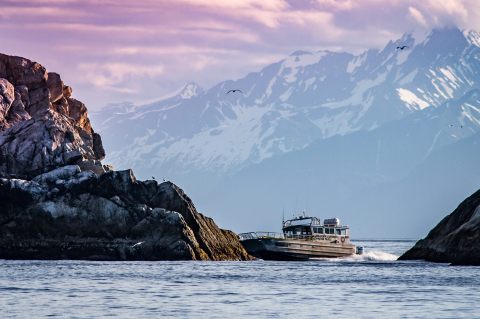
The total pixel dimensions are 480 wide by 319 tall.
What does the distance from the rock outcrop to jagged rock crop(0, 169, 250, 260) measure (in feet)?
90.1

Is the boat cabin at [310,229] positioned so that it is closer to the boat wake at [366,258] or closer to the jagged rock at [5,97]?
the boat wake at [366,258]

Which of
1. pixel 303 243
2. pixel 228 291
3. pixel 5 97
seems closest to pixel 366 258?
pixel 303 243

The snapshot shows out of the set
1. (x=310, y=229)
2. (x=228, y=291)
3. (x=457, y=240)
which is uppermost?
(x=310, y=229)

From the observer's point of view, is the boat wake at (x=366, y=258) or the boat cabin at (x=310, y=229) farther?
the boat wake at (x=366, y=258)

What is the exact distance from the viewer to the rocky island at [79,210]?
155875 mm

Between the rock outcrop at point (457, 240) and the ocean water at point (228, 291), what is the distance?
286cm

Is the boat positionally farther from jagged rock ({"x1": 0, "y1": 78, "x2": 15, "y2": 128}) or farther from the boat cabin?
jagged rock ({"x1": 0, "y1": 78, "x2": 15, "y2": 128})

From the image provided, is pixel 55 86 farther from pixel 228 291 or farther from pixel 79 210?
pixel 228 291

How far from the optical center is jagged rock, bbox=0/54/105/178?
16575 centimetres

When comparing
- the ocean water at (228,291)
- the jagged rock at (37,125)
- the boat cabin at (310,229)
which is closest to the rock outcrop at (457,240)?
the ocean water at (228,291)

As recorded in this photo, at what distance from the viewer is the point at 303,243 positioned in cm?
17975

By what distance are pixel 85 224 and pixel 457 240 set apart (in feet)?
139

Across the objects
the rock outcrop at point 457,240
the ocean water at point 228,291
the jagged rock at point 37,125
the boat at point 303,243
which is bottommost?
the ocean water at point 228,291

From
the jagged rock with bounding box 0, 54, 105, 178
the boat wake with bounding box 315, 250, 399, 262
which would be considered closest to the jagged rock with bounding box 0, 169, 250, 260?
the jagged rock with bounding box 0, 54, 105, 178
